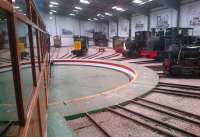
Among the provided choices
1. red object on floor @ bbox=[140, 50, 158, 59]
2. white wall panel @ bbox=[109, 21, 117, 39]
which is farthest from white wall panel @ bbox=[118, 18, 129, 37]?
red object on floor @ bbox=[140, 50, 158, 59]

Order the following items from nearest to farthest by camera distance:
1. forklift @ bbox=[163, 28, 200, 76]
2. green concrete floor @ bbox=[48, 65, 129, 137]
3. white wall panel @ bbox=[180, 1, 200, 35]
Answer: green concrete floor @ bbox=[48, 65, 129, 137], forklift @ bbox=[163, 28, 200, 76], white wall panel @ bbox=[180, 1, 200, 35]

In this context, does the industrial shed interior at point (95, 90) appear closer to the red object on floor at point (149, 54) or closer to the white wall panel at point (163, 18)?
Answer: the red object on floor at point (149, 54)

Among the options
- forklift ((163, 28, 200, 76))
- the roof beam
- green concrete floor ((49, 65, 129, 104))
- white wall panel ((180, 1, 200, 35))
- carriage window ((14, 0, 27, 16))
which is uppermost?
the roof beam

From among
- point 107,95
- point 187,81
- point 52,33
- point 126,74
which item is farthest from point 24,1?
point 52,33

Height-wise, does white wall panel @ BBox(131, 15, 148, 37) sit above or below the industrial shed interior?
above

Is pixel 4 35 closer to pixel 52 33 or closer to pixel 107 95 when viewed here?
pixel 107 95

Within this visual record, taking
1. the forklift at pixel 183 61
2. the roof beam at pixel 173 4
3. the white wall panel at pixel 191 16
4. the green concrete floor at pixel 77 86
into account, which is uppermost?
the roof beam at pixel 173 4

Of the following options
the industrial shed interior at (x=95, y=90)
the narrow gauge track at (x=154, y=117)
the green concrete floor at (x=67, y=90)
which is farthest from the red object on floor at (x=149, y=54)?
the narrow gauge track at (x=154, y=117)

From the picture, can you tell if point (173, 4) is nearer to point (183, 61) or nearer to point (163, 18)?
point (163, 18)

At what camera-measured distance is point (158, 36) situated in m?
13.9

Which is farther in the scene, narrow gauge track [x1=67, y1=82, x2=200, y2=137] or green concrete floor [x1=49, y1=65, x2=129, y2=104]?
green concrete floor [x1=49, y1=65, x2=129, y2=104]

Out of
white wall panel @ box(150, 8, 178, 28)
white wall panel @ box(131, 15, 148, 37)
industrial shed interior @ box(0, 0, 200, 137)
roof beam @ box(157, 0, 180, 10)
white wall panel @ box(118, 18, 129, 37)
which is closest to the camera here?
industrial shed interior @ box(0, 0, 200, 137)

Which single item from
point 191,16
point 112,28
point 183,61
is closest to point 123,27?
point 112,28

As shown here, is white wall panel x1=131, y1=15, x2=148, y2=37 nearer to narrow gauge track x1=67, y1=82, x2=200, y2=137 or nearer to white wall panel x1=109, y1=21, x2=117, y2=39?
white wall panel x1=109, y1=21, x2=117, y2=39
